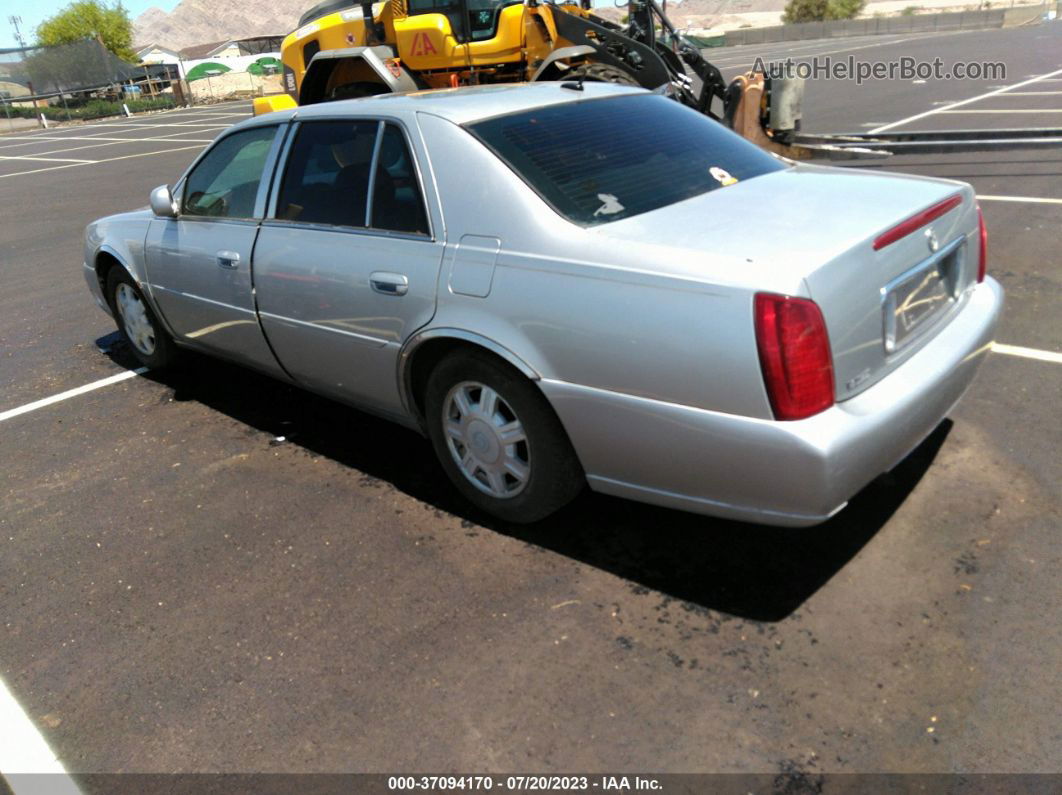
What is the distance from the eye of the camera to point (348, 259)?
3.74 metres

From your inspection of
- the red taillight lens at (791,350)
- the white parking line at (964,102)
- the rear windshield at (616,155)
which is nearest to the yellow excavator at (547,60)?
the white parking line at (964,102)

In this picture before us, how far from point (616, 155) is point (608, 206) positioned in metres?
0.43

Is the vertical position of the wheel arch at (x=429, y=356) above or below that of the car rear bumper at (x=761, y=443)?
above

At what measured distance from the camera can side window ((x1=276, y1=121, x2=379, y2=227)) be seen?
12.5ft

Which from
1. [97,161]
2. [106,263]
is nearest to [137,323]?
[106,263]

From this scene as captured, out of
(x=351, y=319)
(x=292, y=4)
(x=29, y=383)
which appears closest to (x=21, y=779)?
(x=351, y=319)

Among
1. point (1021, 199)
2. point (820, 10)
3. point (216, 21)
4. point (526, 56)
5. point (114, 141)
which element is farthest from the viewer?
point (216, 21)

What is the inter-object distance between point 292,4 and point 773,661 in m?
206

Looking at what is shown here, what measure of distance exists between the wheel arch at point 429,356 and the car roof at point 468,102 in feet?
2.86

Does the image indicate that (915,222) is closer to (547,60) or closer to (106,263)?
(106,263)

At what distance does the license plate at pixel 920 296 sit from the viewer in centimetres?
290

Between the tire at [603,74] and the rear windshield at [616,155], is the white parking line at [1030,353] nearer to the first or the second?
the rear windshield at [616,155]

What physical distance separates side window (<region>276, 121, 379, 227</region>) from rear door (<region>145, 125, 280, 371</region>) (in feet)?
0.58

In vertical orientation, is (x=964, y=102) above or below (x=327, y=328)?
below
